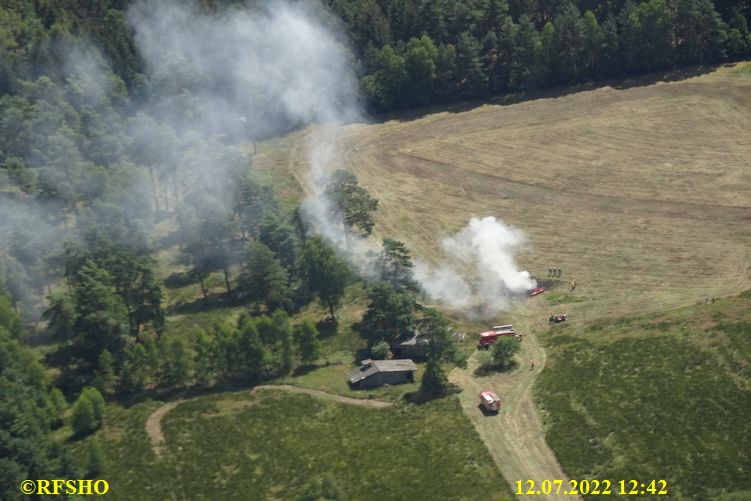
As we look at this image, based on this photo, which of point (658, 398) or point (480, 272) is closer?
point (658, 398)

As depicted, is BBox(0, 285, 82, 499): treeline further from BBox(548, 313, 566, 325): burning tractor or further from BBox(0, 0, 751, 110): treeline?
BBox(0, 0, 751, 110): treeline

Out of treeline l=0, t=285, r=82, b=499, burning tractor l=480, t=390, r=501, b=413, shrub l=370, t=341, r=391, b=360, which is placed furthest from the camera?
shrub l=370, t=341, r=391, b=360

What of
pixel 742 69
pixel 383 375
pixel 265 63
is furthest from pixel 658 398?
pixel 265 63

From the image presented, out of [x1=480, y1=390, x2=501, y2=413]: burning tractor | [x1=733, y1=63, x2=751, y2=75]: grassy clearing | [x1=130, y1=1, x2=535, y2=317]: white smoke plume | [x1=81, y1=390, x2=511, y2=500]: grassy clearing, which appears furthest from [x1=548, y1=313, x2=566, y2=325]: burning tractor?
[x1=733, y1=63, x2=751, y2=75]: grassy clearing

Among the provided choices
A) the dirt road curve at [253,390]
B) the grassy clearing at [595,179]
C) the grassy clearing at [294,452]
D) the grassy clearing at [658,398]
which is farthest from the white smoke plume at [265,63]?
the grassy clearing at [658,398]

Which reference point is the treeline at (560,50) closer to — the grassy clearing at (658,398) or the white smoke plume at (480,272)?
the white smoke plume at (480,272)

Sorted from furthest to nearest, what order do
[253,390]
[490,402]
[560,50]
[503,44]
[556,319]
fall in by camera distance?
[503,44]
[560,50]
[556,319]
[253,390]
[490,402]

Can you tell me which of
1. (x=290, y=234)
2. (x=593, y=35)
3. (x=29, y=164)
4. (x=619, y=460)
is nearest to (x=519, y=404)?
(x=619, y=460)

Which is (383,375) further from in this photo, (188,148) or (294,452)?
(188,148)
